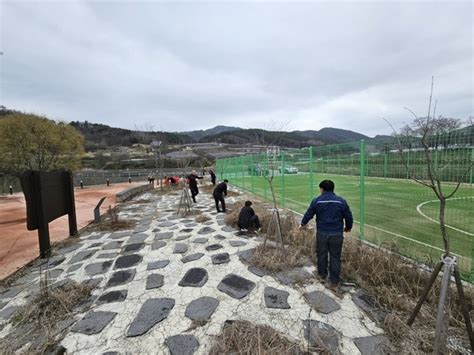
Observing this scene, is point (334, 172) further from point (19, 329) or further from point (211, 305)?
point (19, 329)

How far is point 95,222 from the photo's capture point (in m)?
7.84

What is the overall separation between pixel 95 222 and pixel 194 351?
22.8 feet

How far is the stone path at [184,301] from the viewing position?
255 centimetres

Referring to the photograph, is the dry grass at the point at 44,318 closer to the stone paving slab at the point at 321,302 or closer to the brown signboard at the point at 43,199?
the brown signboard at the point at 43,199

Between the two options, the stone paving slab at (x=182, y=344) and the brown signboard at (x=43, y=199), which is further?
the brown signboard at (x=43, y=199)

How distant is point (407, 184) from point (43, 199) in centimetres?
726

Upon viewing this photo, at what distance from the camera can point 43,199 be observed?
16.7ft

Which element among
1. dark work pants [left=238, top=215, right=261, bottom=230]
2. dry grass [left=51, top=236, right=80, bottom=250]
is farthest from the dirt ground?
dark work pants [left=238, top=215, right=261, bottom=230]

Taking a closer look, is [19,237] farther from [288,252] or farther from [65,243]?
[288,252]

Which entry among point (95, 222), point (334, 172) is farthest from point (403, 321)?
point (95, 222)

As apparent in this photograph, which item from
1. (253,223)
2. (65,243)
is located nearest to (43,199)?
(65,243)

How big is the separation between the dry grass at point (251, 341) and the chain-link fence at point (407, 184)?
216 cm

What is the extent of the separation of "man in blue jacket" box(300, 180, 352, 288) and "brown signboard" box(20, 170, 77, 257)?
5.40 meters

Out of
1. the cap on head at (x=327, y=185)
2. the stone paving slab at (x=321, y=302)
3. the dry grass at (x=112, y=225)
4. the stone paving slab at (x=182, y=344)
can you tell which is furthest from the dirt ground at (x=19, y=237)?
the cap on head at (x=327, y=185)
